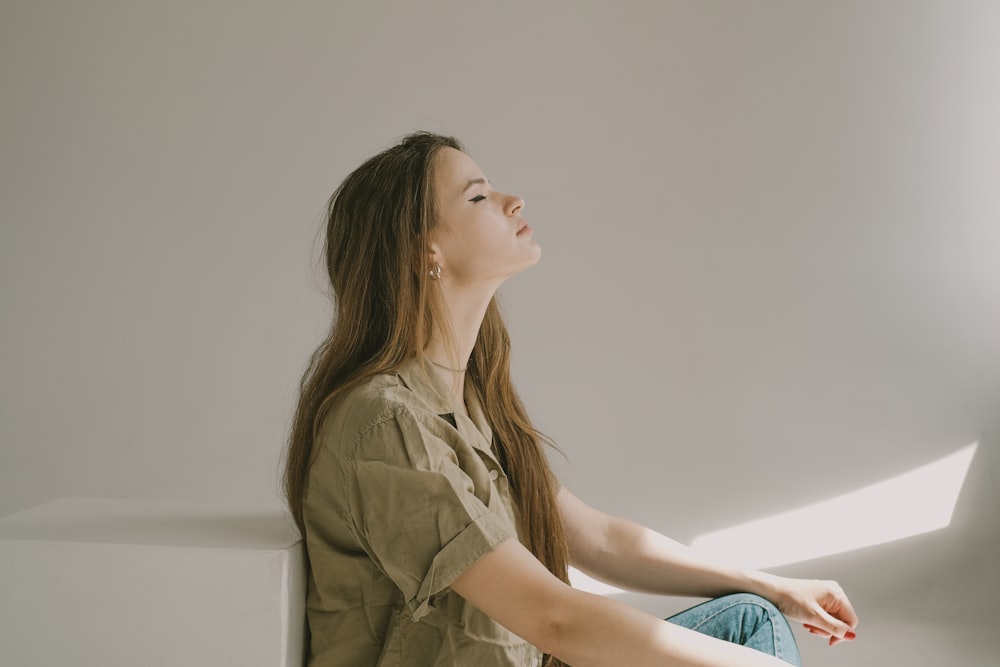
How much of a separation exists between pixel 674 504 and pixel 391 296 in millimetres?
2331

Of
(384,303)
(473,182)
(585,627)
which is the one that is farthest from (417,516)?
(473,182)

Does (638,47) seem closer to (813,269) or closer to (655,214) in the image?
(655,214)

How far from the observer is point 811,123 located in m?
3.76

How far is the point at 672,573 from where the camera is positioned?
2.02 m

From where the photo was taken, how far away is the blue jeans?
1796 millimetres

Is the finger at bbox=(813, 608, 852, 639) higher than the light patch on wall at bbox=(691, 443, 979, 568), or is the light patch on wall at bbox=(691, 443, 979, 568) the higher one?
the light patch on wall at bbox=(691, 443, 979, 568)

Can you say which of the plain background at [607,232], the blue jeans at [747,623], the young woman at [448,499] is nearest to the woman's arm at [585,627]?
the young woman at [448,499]

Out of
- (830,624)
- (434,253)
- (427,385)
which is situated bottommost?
(830,624)

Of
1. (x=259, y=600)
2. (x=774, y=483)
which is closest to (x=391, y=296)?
(x=259, y=600)

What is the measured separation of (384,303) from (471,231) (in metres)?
0.20

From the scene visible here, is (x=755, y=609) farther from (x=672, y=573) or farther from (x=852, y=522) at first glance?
(x=852, y=522)

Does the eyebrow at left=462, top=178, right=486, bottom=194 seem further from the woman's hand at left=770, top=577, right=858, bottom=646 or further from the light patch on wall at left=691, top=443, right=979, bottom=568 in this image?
the light patch on wall at left=691, top=443, right=979, bottom=568

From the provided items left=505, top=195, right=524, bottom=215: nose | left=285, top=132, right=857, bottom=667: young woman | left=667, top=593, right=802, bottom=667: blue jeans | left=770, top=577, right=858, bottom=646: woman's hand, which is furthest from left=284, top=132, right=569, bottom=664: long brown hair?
left=770, top=577, right=858, bottom=646: woman's hand

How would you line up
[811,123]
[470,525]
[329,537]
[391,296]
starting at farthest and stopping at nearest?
1. [811,123]
2. [391,296]
3. [329,537]
4. [470,525]
